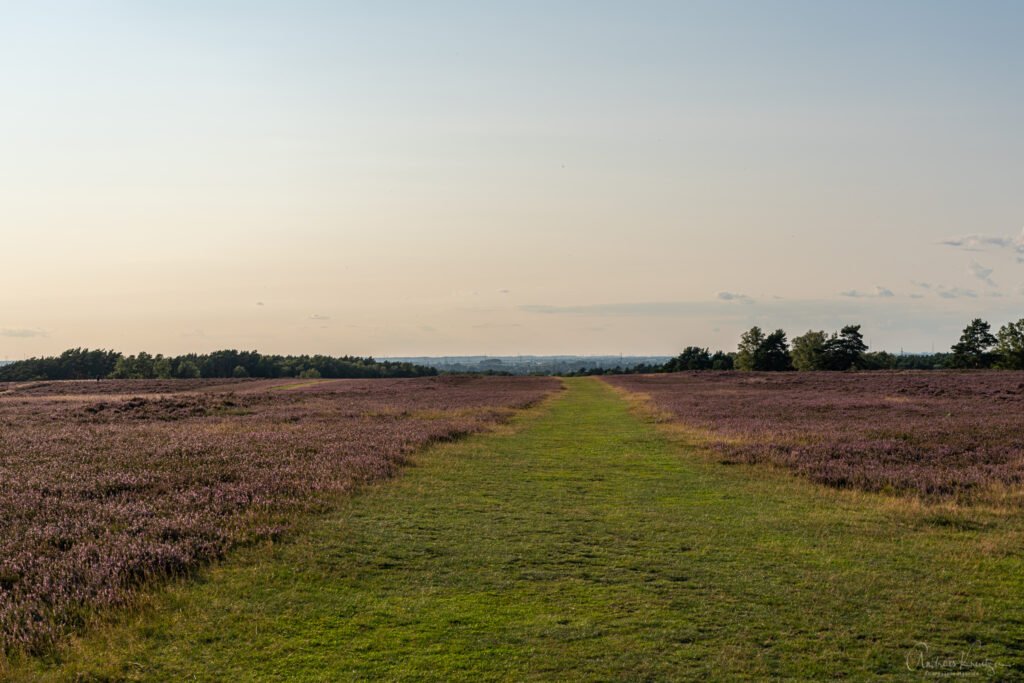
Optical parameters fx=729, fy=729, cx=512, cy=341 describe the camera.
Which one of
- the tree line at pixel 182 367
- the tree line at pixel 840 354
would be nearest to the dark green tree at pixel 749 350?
the tree line at pixel 840 354

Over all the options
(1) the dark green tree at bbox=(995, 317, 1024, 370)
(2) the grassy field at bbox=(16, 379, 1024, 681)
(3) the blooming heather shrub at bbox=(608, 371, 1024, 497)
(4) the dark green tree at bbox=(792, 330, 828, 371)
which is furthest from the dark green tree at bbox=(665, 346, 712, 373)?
(2) the grassy field at bbox=(16, 379, 1024, 681)

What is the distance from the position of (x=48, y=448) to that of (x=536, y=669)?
72.5 ft

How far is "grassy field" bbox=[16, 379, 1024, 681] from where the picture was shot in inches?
289

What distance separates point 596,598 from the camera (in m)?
9.26

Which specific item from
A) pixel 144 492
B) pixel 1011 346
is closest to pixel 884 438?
pixel 144 492

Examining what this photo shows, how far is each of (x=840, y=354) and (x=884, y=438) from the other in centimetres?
11344

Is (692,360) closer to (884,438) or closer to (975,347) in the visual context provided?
(975,347)

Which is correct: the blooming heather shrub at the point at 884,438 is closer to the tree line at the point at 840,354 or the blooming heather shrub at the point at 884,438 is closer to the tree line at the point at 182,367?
the tree line at the point at 840,354

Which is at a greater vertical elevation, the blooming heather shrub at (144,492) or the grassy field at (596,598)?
the blooming heather shrub at (144,492)

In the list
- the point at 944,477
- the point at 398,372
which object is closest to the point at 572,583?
the point at 944,477

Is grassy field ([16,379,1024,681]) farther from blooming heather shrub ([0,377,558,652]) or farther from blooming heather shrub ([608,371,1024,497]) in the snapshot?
blooming heather shrub ([608,371,1024,497])

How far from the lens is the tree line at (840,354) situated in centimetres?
11356

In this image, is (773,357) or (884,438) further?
(773,357)

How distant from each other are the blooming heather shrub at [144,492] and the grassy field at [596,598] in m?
0.84
